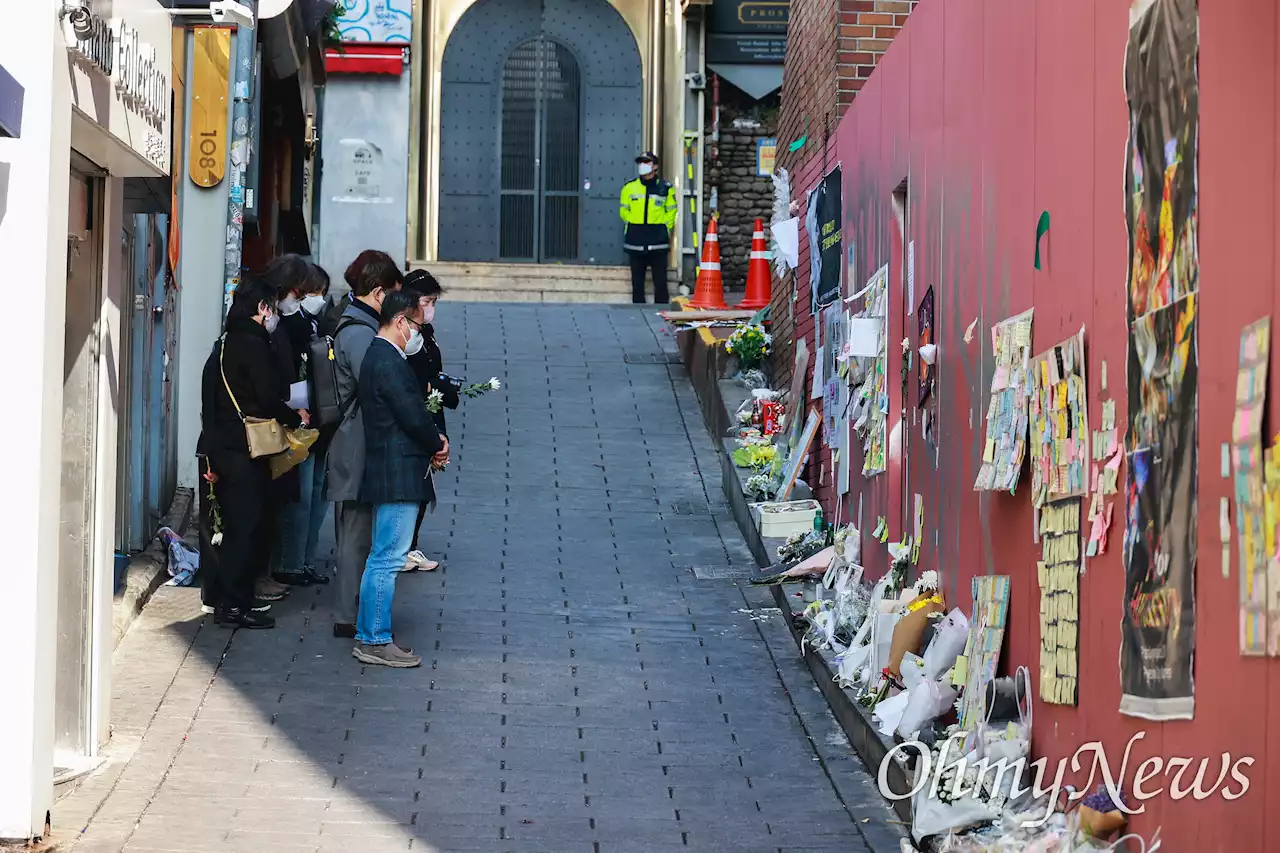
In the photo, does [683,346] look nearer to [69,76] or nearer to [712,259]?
[712,259]

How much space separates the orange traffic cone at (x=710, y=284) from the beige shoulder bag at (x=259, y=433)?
8.81 meters

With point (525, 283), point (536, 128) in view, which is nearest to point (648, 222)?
point (525, 283)

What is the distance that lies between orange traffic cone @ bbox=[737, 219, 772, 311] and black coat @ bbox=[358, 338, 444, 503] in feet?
29.2

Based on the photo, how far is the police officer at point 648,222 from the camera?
21.2 metres

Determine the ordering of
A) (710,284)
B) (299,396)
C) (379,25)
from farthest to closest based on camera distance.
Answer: (379,25), (710,284), (299,396)

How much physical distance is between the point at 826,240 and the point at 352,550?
3.95 m

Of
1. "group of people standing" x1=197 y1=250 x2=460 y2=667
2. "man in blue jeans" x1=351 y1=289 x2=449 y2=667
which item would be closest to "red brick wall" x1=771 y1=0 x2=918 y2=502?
"group of people standing" x1=197 y1=250 x2=460 y2=667

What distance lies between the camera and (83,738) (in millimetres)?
6734

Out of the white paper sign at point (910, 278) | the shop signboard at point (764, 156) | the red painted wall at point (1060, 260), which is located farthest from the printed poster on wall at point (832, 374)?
the shop signboard at point (764, 156)

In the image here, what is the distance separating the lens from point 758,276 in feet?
56.7

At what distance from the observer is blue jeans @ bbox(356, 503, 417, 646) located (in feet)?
27.3

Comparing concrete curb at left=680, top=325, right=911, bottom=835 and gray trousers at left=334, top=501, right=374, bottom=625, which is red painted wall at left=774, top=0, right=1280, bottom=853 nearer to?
concrete curb at left=680, top=325, right=911, bottom=835

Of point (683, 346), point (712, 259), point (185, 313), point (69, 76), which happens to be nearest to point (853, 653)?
point (69, 76)

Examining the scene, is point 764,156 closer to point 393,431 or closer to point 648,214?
point 648,214
